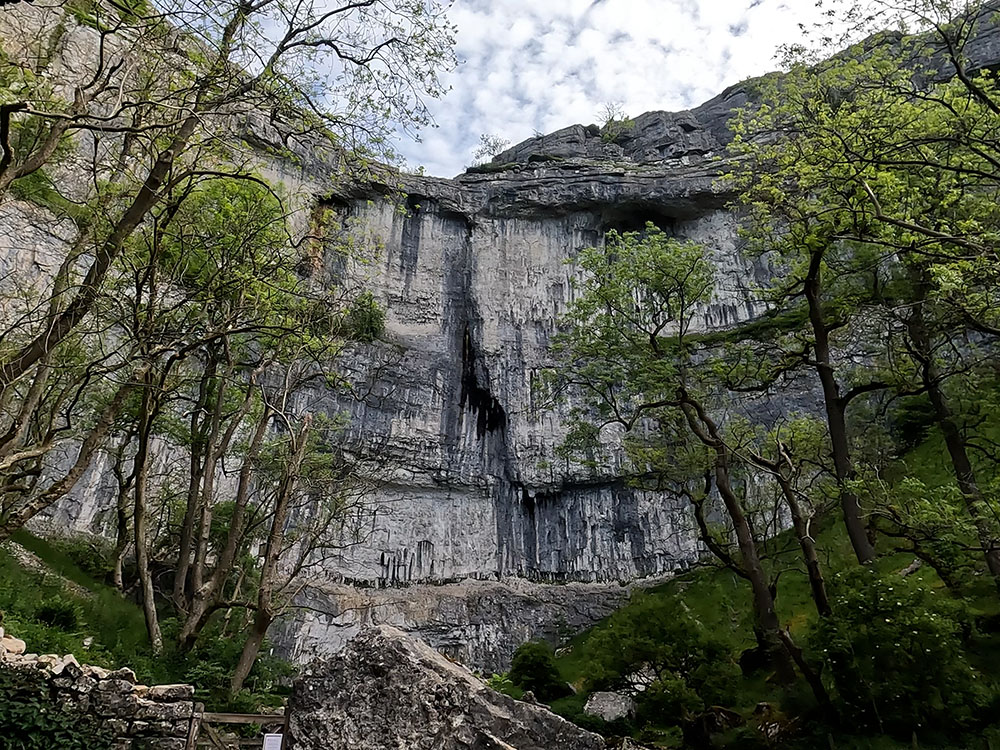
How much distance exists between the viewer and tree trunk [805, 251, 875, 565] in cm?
1172

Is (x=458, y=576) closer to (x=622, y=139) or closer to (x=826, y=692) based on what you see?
(x=826, y=692)

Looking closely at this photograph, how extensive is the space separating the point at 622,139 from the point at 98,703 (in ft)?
147

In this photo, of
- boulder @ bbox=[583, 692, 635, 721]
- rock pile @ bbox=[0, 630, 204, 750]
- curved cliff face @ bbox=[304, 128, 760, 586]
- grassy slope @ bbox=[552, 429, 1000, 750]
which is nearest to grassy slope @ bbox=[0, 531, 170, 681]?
rock pile @ bbox=[0, 630, 204, 750]

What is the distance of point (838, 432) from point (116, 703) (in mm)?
12432

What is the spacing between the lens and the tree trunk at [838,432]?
38.4ft

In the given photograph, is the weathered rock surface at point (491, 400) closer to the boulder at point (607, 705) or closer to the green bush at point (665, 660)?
the boulder at point (607, 705)

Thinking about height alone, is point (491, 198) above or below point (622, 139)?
below

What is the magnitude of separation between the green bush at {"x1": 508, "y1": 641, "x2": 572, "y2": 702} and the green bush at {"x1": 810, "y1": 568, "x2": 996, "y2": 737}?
10.1m

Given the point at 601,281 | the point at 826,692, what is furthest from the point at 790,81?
the point at 826,692

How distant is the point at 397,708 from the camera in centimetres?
627

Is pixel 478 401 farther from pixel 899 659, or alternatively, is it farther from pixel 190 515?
pixel 899 659

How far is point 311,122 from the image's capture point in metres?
7.30

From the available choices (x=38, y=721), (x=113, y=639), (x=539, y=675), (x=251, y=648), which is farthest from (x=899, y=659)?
(x=113, y=639)

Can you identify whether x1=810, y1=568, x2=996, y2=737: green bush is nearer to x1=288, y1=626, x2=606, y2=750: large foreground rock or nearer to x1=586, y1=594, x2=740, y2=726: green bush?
x1=586, y1=594, x2=740, y2=726: green bush
